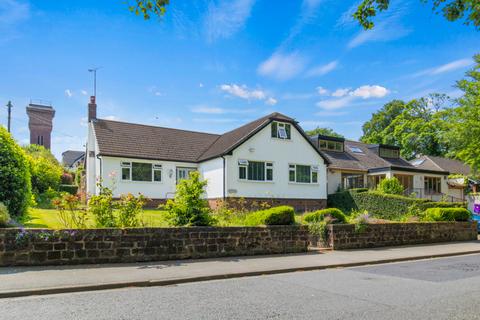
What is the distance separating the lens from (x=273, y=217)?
12.7 m

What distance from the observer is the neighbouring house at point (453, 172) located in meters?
37.8

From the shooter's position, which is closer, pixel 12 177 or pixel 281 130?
pixel 12 177

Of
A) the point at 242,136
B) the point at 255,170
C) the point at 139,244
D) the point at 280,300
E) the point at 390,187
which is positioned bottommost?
the point at 280,300

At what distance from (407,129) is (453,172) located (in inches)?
563

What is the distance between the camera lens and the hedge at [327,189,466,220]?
77.3 ft

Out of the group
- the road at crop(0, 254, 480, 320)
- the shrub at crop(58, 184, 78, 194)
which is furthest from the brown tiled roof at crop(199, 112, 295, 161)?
the road at crop(0, 254, 480, 320)

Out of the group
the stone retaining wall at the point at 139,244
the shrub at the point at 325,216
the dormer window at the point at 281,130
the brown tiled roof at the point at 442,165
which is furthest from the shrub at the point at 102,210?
the brown tiled roof at the point at 442,165

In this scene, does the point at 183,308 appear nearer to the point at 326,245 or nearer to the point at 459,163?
the point at 326,245

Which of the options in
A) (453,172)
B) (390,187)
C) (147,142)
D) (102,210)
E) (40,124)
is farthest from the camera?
(40,124)

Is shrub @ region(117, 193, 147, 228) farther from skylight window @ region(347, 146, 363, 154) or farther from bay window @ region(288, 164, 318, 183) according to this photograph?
skylight window @ region(347, 146, 363, 154)

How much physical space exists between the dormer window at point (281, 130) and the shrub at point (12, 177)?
17536 mm

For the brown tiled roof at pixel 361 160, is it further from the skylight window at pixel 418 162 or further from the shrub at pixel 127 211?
the shrub at pixel 127 211

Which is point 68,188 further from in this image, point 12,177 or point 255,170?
point 12,177

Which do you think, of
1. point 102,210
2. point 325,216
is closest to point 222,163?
point 325,216
